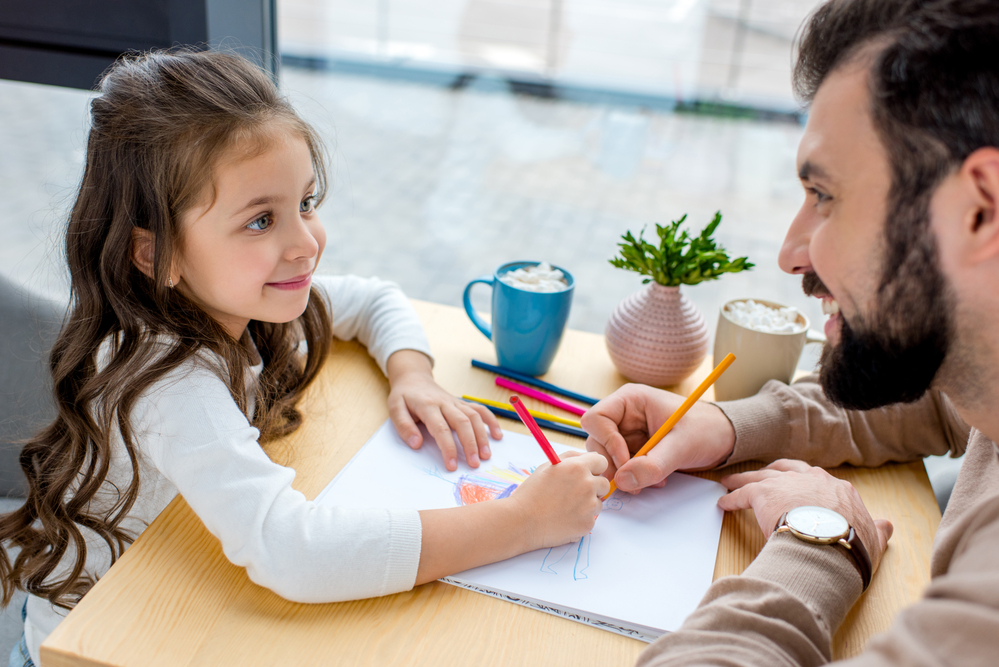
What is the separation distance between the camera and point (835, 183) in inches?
23.7

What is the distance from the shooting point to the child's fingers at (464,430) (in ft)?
2.76

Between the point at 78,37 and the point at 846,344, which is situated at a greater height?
the point at 78,37

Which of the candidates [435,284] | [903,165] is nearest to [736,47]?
[435,284]

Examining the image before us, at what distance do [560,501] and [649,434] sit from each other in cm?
21

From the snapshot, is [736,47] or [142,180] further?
[736,47]

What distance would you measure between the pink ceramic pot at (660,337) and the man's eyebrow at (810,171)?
364mm

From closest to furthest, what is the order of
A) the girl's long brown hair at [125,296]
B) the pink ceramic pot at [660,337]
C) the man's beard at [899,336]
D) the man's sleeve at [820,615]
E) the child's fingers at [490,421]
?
the man's sleeve at [820,615], the man's beard at [899,336], the girl's long brown hair at [125,296], the child's fingers at [490,421], the pink ceramic pot at [660,337]

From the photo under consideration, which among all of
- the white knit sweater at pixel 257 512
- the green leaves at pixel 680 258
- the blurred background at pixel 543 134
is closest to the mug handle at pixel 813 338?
the green leaves at pixel 680 258

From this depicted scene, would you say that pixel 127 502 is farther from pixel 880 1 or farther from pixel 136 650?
pixel 880 1

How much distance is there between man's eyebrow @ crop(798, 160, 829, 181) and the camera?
24.0 inches

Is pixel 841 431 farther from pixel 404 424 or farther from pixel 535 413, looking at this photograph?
pixel 404 424

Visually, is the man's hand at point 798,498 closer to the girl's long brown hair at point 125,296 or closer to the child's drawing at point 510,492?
the child's drawing at point 510,492

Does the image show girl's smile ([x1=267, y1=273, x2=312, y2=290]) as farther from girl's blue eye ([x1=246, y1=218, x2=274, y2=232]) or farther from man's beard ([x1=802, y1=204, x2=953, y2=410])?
man's beard ([x1=802, y1=204, x2=953, y2=410])

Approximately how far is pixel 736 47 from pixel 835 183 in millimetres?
2992
